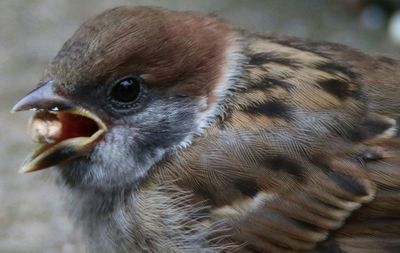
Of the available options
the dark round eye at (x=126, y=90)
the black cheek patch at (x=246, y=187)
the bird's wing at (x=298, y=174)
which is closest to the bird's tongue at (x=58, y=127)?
the dark round eye at (x=126, y=90)

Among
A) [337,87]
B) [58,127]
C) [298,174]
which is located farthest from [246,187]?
[58,127]

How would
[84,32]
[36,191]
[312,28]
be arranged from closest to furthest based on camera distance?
[84,32], [36,191], [312,28]

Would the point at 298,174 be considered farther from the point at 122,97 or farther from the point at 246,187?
the point at 122,97

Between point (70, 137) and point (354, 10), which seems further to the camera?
point (354, 10)

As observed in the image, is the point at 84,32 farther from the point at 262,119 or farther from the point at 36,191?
the point at 36,191

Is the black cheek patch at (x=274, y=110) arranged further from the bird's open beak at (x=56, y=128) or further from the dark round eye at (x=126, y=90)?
the bird's open beak at (x=56, y=128)

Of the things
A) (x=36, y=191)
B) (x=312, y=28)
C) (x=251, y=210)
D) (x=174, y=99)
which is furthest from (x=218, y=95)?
(x=312, y=28)

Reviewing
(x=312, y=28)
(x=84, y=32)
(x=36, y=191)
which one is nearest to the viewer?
(x=84, y=32)

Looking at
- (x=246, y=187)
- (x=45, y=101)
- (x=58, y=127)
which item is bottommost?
(x=246, y=187)
